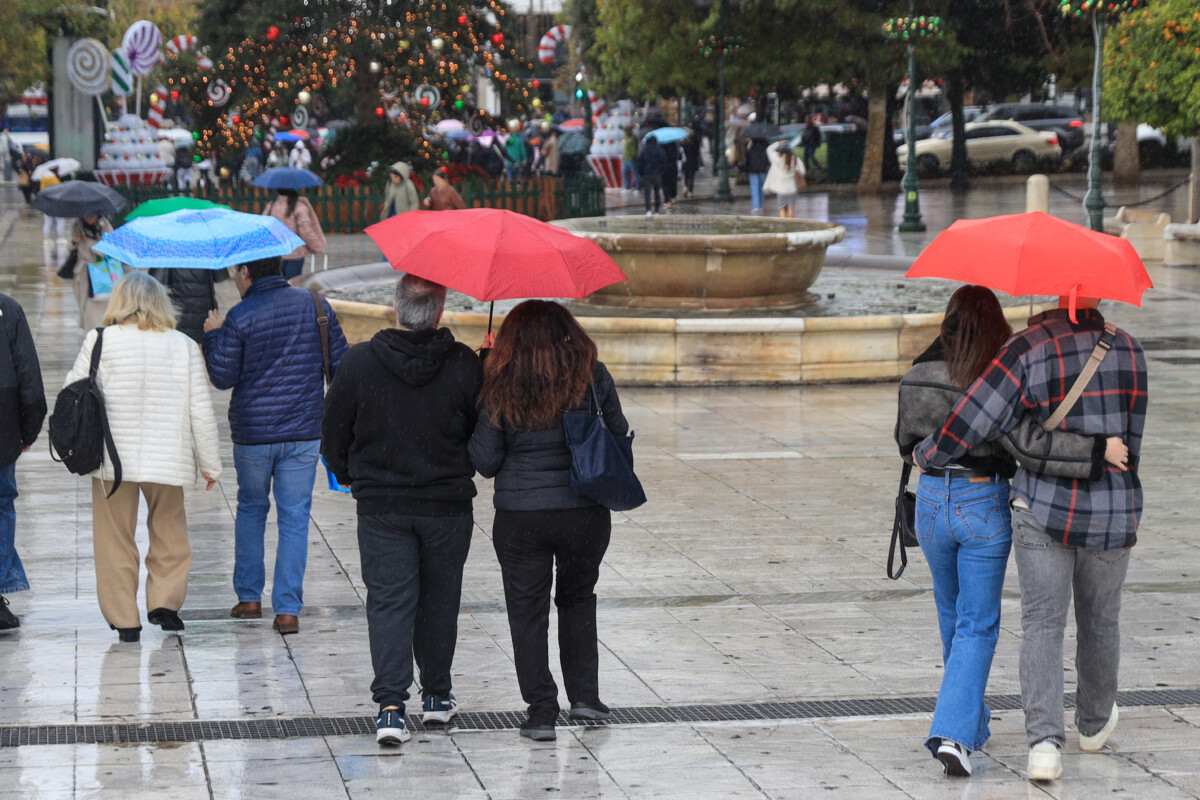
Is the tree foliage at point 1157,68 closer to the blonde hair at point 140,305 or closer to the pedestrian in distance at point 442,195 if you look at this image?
the pedestrian in distance at point 442,195

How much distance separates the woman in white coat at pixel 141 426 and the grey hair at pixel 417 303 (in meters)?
1.65

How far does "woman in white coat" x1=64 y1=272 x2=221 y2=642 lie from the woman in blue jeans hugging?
309 centimetres

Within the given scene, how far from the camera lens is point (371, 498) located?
5402 millimetres

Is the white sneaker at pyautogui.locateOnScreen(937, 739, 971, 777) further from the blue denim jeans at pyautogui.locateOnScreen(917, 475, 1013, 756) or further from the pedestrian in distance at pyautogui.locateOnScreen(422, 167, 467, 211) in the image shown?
the pedestrian in distance at pyautogui.locateOnScreen(422, 167, 467, 211)

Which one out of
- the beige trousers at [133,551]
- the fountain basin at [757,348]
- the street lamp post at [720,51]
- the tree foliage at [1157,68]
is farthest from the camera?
the street lamp post at [720,51]

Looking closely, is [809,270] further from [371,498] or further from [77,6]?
[77,6]

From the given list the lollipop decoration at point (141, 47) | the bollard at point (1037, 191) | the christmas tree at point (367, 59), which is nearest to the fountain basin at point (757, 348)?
the bollard at point (1037, 191)

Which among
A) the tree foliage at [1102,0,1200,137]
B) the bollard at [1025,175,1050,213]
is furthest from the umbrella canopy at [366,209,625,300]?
the bollard at [1025,175,1050,213]

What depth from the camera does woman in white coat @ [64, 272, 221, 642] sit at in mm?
6613

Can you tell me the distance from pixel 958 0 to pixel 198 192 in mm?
18711

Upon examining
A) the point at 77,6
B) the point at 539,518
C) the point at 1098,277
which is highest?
the point at 77,6

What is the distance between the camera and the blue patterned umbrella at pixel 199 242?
6781mm

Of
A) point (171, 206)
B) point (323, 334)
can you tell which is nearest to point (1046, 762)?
point (323, 334)

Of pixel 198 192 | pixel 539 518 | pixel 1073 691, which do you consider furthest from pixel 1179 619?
pixel 198 192
